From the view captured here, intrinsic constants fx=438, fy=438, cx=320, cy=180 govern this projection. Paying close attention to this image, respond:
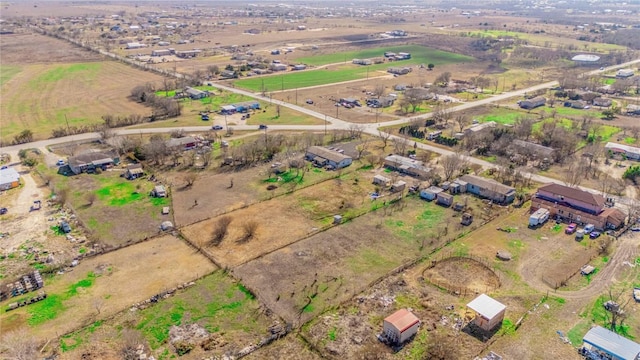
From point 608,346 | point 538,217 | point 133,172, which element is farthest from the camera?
point 133,172

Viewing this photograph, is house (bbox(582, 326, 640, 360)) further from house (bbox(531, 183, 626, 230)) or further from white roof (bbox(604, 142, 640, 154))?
white roof (bbox(604, 142, 640, 154))

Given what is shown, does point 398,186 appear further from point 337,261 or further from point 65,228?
point 65,228

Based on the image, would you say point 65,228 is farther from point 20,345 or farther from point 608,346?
point 608,346

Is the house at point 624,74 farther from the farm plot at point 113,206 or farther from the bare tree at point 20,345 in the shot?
the bare tree at point 20,345

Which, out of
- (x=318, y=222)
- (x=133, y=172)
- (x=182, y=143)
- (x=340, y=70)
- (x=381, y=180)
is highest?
(x=340, y=70)

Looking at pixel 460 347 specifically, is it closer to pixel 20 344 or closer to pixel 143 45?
pixel 20 344

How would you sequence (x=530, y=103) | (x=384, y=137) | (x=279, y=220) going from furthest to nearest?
(x=530, y=103), (x=384, y=137), (x=279, y=220)

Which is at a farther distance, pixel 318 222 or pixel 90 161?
pixel 90 161

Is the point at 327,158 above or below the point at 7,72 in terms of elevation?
above

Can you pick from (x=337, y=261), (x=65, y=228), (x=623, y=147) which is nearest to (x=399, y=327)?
(x=337, y=261)
